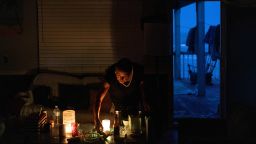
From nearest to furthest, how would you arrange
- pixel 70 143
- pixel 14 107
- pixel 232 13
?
pixel 70 143 < pixel 14 107 < pixel 232 13

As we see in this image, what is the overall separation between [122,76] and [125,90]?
334 millimetres

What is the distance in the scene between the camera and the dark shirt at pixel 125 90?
5.09 m

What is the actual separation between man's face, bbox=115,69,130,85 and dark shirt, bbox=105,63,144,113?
0.36 feet

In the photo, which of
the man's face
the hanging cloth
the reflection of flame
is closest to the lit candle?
the reflection of flame

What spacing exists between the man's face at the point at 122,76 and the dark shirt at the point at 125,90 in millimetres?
110

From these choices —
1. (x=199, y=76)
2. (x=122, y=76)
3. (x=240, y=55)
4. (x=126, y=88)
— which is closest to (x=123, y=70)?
(x=122, y=76)

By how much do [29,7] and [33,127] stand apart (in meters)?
2.90

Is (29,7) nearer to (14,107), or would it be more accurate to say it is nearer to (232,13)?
(14,107)

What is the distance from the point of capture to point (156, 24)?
625 centimetres

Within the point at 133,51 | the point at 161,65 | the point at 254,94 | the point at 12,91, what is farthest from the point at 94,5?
the point at 254,94

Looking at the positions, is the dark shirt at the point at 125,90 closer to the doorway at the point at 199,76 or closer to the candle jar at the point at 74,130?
the candle jar at the point at 74,130

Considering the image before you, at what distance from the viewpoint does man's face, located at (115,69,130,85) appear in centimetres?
484

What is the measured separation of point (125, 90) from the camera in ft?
17.0

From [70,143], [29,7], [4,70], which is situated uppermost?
[29,7]
